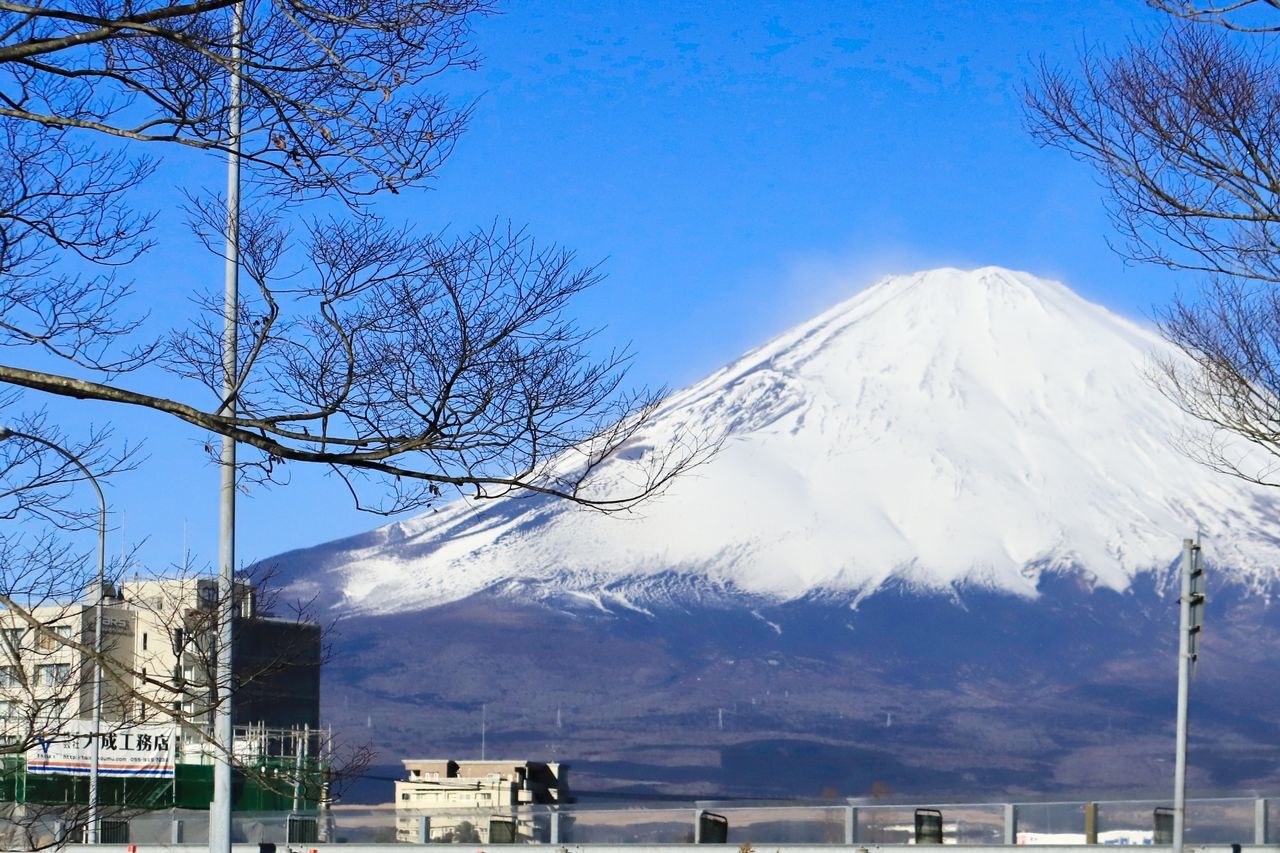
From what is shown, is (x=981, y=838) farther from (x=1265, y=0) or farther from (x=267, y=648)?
(x=267, y=648)

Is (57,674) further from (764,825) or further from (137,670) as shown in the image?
(764,825)

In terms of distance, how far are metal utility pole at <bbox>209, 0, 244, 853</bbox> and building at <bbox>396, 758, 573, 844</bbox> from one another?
18.2 metres

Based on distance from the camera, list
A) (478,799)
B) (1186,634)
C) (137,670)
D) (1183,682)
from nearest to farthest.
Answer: (137,670) < (1183,682) < (1186,634) < (478,799)

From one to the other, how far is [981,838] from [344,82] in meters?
24.7

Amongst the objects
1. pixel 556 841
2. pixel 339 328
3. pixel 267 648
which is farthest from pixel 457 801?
pixel 339 328

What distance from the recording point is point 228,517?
16016 millimetres

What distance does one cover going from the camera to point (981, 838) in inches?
1267

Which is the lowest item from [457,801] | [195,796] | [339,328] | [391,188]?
[457,801]

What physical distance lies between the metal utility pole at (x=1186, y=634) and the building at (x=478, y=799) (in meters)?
18.2

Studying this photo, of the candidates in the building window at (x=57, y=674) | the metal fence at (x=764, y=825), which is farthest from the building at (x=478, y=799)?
the building window at (x=57, y=674)

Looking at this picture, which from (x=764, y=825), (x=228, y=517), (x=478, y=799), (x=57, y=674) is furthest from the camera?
(x=478, y=799)

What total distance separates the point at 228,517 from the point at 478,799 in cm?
8846

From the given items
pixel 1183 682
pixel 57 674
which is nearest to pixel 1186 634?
pixel 1183 682

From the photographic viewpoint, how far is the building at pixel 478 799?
3431 centimetres
